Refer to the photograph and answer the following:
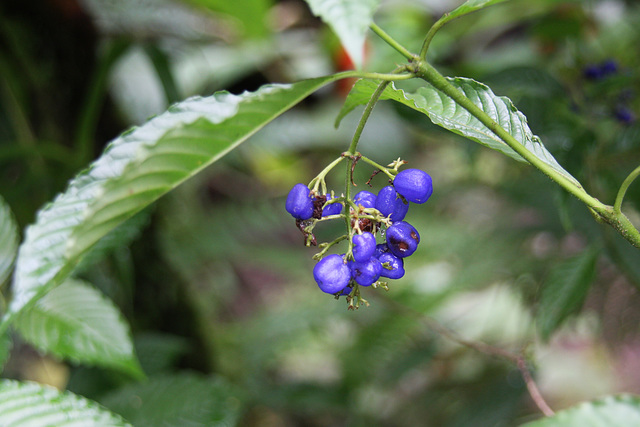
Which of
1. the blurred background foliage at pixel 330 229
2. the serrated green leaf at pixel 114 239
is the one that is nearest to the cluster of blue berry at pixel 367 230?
the blurred background foliage at pixel 330 229

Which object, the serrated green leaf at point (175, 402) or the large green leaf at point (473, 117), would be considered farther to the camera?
the serrated green leaf at point (175, 402)

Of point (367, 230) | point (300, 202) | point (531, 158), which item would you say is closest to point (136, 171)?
point (300, 202)

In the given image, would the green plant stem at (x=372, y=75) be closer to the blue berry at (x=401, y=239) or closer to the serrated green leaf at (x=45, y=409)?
the blue berry at (x=401, y=239)

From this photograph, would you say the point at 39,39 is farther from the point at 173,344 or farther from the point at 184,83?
the point at 173,344

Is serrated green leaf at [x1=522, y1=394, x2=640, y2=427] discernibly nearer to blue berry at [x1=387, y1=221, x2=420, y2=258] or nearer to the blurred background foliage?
blue berry at [x1=387, y1=221, x2=420, y2=258]

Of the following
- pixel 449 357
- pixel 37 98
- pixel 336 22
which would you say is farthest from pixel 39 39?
pixel 449 357
